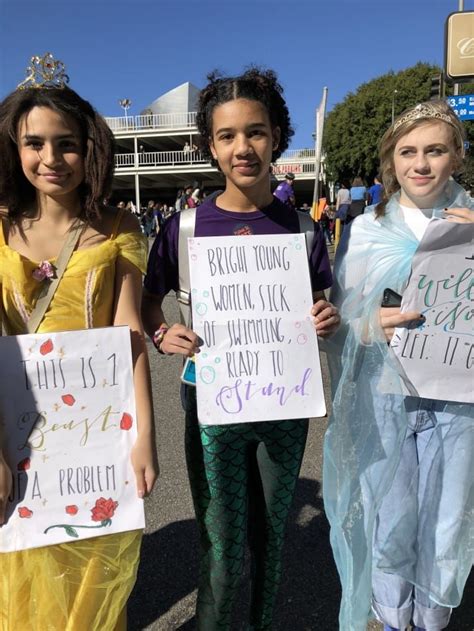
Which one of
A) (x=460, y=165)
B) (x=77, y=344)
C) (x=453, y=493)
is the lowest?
(x=453, y=493)

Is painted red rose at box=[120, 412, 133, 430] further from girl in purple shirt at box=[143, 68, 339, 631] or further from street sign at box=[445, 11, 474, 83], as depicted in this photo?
street sign at box=[445, 11, 474, 83]

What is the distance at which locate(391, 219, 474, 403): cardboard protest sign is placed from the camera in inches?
65.6

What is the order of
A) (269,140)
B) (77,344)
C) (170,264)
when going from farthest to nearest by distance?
(170,264) < (269,140) < (77,344)

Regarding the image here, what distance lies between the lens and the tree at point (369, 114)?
107 ft

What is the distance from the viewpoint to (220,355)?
1.58 meters

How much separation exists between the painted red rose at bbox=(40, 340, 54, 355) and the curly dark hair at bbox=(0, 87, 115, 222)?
15.6 inches

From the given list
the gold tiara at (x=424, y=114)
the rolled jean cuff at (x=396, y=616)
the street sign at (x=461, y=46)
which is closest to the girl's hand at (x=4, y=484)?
the rolled jean cuff at (x=396, y=616)

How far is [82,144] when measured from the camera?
59.9 inches

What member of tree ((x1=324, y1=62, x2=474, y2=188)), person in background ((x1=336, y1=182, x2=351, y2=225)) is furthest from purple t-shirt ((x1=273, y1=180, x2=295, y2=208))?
tree ((x1=324, y1=62, x2=474, y2=188))

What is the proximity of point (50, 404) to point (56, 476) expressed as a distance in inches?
8.3

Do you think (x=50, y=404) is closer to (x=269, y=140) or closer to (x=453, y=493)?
(x=269, y=140)

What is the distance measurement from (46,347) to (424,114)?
1416 millimetres

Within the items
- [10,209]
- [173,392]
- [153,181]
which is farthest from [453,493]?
[153,181]

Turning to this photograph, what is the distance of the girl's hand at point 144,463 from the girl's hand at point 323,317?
62 centimetres
